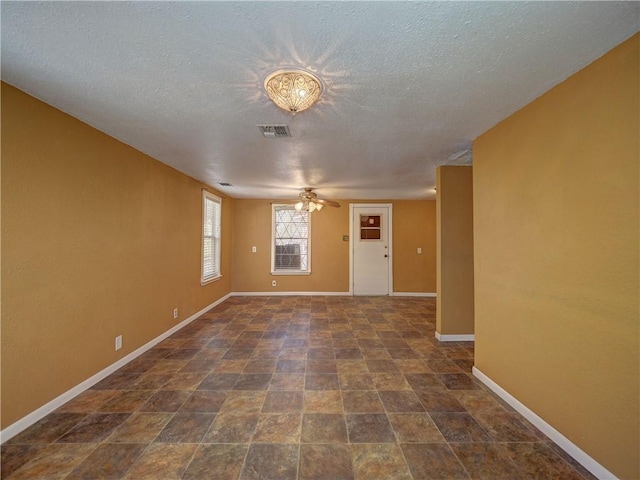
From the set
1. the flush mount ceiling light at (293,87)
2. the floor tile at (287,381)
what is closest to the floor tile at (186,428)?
the floor tile at (287,381)

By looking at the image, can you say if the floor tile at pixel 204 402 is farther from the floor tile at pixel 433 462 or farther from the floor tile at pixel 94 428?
the floor tile at pixel 433 462

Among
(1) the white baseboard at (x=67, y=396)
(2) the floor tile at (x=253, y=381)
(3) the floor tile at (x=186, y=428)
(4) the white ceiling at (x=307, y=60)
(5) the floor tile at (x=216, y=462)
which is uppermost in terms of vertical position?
(4) the white ceiling at (x=307, y=60)

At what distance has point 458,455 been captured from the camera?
1.56 meters

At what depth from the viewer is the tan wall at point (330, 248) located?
603 cm

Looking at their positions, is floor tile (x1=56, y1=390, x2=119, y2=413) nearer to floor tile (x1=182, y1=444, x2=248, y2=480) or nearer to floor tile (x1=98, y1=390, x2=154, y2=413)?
floor tile (x1=98, y1=390, x2=154, y2=413)

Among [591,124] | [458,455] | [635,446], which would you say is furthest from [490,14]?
[458,455]

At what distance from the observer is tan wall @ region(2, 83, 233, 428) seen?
1.69 meters

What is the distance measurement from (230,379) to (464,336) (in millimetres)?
2906

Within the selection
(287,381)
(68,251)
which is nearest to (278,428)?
(287,381)

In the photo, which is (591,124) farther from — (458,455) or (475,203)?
(458,455)

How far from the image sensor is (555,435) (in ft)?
5.40

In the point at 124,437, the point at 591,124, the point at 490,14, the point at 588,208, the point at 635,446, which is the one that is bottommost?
the point at 124,437

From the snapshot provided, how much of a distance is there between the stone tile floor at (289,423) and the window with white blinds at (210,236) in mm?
1828

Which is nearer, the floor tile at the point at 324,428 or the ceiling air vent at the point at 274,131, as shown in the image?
the floor tile at the point at 324,428
